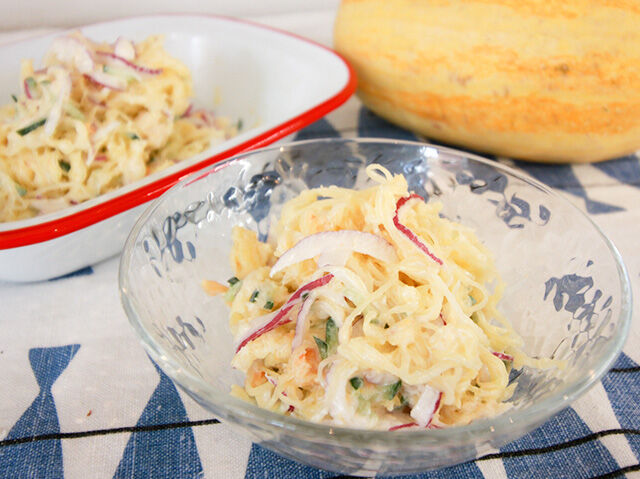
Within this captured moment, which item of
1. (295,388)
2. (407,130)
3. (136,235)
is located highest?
(136,235)

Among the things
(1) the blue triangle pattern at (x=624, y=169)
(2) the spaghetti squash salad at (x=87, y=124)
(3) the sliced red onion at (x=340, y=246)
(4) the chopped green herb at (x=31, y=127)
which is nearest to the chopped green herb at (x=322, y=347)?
(3) the sliced red onion at (x=340, y=246)

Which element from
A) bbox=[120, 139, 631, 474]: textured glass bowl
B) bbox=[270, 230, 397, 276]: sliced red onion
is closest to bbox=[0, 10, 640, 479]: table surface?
bbox=[120, 139, 631, 474]: textured glass bowl

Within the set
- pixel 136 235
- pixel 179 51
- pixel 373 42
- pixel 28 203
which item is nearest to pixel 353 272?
pixel 136 235

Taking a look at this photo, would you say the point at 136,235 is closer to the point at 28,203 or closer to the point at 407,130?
the point at 28,203

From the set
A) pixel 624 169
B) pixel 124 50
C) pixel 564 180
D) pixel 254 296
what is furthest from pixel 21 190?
pixel 624 169

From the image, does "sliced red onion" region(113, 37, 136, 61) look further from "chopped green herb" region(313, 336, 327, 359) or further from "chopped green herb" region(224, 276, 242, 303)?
"chopped green herb" region(313, 336, 327, 359)

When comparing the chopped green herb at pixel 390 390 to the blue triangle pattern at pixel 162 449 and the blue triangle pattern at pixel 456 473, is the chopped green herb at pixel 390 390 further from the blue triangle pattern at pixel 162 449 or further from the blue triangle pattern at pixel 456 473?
the blue triangle pattern at pixel 162 449

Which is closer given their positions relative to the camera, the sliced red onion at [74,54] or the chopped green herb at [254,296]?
the chopped green herb at [254,296]
